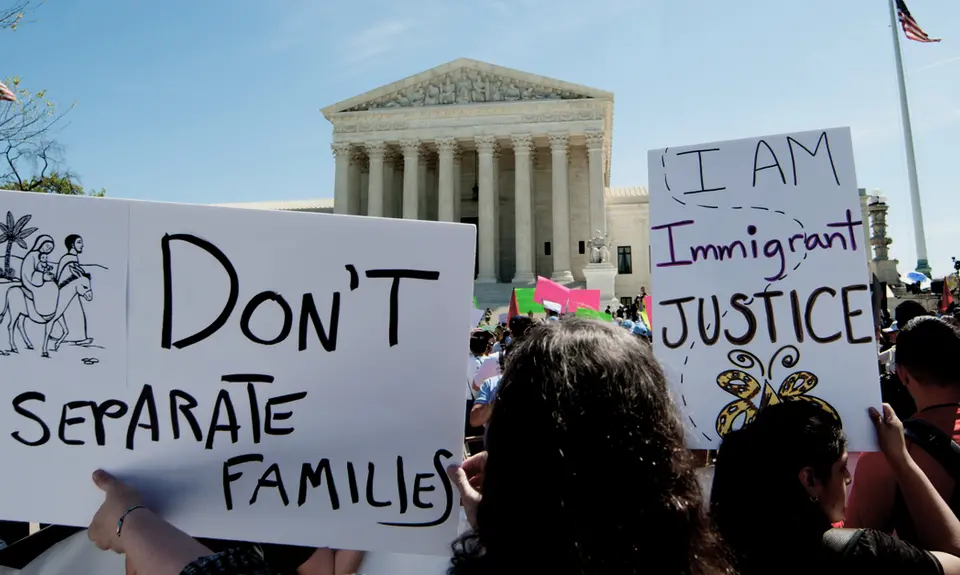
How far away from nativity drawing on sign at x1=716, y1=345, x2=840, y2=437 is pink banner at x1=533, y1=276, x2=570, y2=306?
9.69 metres

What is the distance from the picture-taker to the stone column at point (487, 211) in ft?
113

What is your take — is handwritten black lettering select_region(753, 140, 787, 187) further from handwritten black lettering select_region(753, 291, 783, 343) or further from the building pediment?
the building pediment

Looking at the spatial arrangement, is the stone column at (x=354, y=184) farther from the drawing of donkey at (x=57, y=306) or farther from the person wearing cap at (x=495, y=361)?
the drawing of donkey at (x=57, y=306)

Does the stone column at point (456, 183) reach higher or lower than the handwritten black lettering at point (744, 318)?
higher

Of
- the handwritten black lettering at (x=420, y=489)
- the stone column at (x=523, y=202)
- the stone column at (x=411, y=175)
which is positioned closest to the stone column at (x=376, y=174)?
the stone column at (x=411, y=175)

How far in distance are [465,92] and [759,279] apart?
3515cm

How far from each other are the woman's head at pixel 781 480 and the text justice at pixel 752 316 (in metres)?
0.75

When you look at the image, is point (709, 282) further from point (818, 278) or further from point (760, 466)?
point (760, 466)

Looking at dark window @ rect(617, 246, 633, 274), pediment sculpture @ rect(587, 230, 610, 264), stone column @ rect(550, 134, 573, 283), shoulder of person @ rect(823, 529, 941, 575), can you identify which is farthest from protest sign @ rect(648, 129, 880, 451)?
dark window @ rect(617, 246, 633, 274)

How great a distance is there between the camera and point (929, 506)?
1.89 metres

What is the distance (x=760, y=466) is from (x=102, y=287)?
2044 millimetres

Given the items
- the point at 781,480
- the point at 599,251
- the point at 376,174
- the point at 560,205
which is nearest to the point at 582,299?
the point at 781,480

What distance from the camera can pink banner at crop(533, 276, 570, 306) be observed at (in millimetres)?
12375

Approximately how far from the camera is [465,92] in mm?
35781
